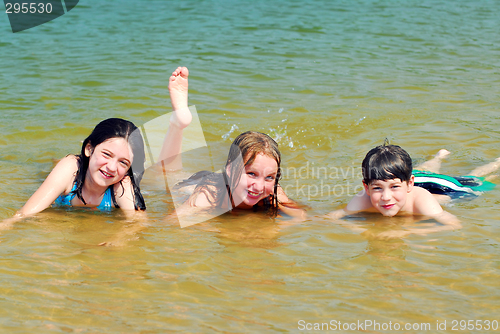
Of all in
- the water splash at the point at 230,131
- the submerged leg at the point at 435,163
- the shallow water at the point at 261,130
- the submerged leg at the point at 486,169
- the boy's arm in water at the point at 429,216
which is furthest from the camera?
the water splash at the point at 230,131

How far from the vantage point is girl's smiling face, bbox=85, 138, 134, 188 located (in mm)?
4453

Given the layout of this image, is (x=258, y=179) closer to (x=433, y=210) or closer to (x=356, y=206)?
(x=356, y=206)

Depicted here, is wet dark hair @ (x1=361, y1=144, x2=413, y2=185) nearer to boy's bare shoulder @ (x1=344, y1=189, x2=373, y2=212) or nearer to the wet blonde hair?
boy's bare shoulder @ (x1=344, y1=189, x2=373, y2=212)

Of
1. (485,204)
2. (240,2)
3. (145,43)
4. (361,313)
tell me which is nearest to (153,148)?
(485,204)

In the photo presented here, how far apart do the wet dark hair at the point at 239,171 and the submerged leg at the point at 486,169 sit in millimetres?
2146

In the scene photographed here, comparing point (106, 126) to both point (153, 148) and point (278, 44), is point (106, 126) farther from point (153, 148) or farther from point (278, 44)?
point (278, 44)

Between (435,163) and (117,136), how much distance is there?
367cm

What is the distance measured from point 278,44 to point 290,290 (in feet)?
32.9

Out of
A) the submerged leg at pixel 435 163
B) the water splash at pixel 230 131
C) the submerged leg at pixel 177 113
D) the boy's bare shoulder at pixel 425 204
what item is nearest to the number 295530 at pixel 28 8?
the water splash at pixel 230 131

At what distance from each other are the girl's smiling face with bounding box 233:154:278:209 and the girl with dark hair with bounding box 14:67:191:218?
960 millimetres

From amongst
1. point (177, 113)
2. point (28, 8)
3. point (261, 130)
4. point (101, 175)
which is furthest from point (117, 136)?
point (28, 8)

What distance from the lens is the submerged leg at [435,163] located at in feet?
19.8

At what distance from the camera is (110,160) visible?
14.6ft

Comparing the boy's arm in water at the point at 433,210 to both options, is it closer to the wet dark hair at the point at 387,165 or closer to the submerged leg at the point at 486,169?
the wet dark hair at the point at 387,165
